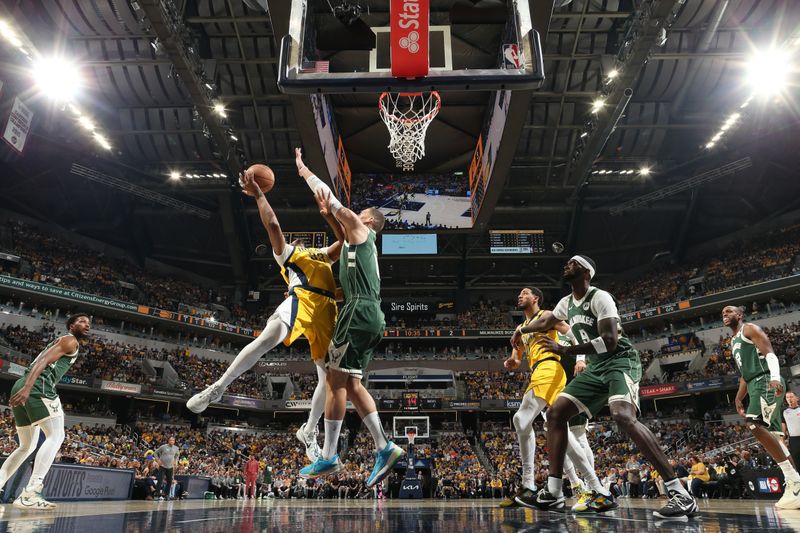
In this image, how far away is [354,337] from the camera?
13.3 feet

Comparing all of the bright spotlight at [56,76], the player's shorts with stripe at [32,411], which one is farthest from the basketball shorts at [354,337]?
the bright spotlight at [56,76]

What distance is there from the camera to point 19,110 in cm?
1853

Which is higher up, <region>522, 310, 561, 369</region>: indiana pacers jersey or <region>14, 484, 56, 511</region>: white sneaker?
<region>522, 310, 561, 369</region>: indiana pacers jersey

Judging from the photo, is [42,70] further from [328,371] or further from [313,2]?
[328,371]

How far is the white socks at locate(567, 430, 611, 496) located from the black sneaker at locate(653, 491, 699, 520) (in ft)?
3.15

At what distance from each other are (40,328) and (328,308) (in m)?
28.0

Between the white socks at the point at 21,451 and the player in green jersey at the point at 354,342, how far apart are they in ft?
11.8

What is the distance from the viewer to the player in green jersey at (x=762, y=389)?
5.81 meters

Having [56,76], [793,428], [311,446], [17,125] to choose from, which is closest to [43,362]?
[311,446]

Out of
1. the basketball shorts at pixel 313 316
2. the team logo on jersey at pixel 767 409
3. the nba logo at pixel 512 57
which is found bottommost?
the team logo on jersey at pixel 767 409

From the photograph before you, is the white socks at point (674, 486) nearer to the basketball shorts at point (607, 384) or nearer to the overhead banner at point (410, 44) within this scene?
the basketball shorts at point (607, 384)

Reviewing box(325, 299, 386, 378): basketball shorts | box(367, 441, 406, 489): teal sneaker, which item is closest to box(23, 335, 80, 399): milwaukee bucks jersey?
box(325, 299, 386, 378): basketball shorts

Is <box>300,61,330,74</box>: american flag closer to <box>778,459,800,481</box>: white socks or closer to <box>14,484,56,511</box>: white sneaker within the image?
<box>14,484,56,511</box>: white sneaker

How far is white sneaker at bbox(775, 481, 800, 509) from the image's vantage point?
5.51 metres
